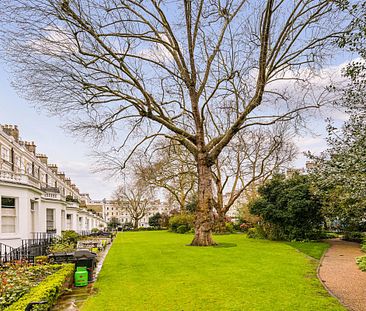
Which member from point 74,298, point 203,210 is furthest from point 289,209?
point 74,298

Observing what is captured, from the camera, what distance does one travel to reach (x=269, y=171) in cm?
3619

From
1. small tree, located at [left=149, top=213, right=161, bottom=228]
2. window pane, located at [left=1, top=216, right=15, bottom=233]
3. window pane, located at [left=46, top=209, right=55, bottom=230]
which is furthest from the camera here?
small tree, located at [left=149, top=213, right=161, bottom=228]

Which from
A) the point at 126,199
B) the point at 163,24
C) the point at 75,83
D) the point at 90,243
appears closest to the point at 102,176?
the point at 90,243

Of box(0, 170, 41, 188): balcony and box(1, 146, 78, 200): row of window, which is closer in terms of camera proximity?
box(0, 170, 41, 188): balcony

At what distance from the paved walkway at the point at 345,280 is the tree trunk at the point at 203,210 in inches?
278

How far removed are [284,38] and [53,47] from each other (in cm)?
1163

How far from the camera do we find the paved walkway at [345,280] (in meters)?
8.16

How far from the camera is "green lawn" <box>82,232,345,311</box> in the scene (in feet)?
26.2

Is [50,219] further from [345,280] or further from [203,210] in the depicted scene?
[345,280]

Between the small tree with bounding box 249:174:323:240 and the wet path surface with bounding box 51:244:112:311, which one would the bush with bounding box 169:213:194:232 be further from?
the wet path surface with bounding box 51:244:112:311

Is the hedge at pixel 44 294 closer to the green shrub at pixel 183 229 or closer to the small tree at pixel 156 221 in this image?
the green shrub at pixel 183 229

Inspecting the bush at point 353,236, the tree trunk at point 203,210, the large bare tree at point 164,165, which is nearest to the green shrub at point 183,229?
the large bare tree at point 164,165

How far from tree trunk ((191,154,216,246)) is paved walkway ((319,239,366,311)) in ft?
23.2

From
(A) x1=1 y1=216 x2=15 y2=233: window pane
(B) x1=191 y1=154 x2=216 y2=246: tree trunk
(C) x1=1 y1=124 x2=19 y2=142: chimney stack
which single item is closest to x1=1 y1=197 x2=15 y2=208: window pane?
(A) x1=1 y1=216 x2=15 y2=233: window pane
